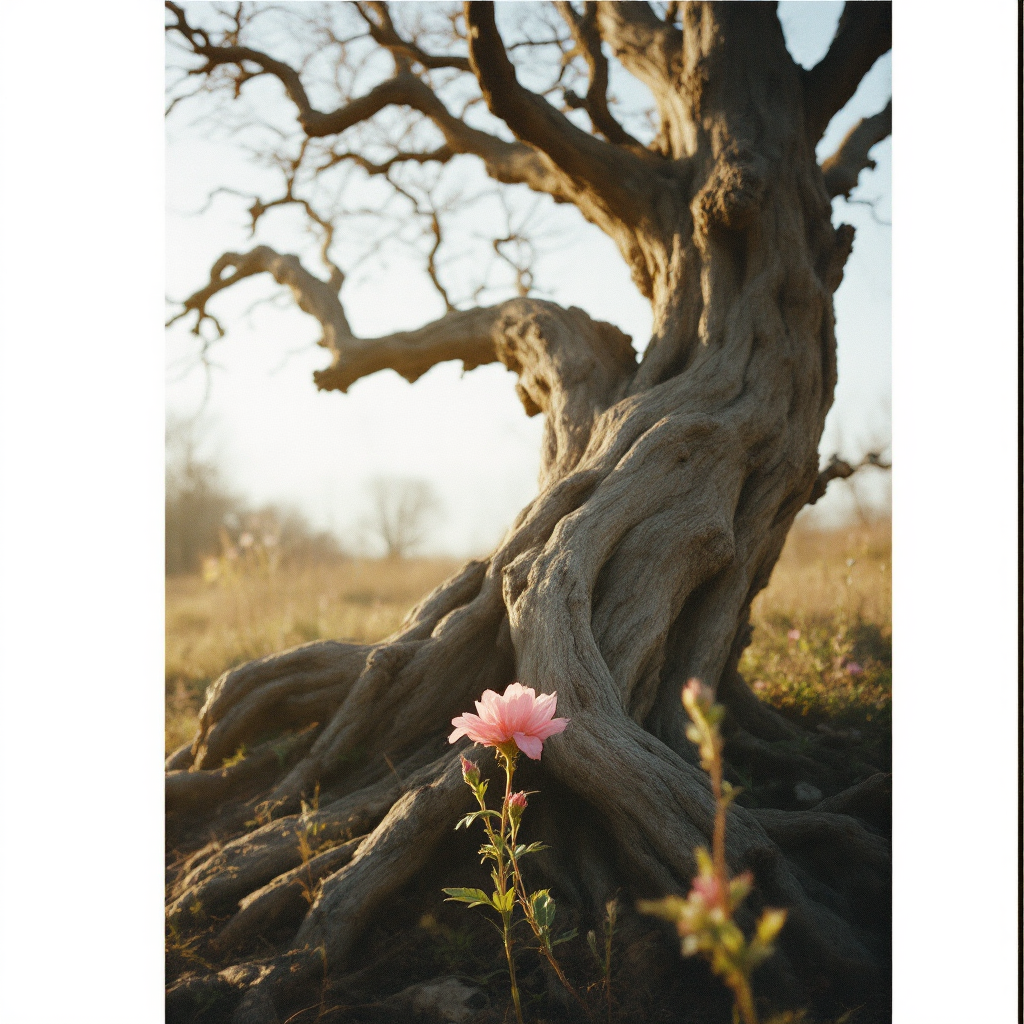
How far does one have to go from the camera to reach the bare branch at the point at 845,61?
3.20 metres

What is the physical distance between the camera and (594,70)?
12.1 feet

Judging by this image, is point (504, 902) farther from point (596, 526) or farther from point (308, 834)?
point (596, 526)

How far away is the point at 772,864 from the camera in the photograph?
1927mm

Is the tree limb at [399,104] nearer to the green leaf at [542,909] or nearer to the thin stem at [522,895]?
the thin stem at [522,895]

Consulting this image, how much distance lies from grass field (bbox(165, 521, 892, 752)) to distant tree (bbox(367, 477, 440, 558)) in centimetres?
23

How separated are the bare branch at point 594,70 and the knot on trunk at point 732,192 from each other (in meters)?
0.79

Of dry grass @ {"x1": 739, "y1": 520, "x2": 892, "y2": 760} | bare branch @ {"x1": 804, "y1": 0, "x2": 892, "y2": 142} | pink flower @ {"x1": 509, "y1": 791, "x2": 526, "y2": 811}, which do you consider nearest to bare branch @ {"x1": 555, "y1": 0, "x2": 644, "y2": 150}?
bare branch @ {"x1": 804, "y1": 0, "x2": 892, "y2": 142}

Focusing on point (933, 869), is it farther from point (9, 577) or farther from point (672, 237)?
point (9, 577)

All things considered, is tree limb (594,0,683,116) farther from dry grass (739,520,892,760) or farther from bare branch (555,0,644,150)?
dry grass (739,520,892,760)

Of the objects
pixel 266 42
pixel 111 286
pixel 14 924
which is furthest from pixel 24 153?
pixel 14 924

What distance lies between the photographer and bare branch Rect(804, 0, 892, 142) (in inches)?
126

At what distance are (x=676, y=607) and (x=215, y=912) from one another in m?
1.66

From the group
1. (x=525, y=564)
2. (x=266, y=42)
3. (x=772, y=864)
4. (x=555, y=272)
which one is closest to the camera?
(x=772, y=864)

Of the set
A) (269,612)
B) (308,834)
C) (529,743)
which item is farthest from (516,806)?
(269,612)
